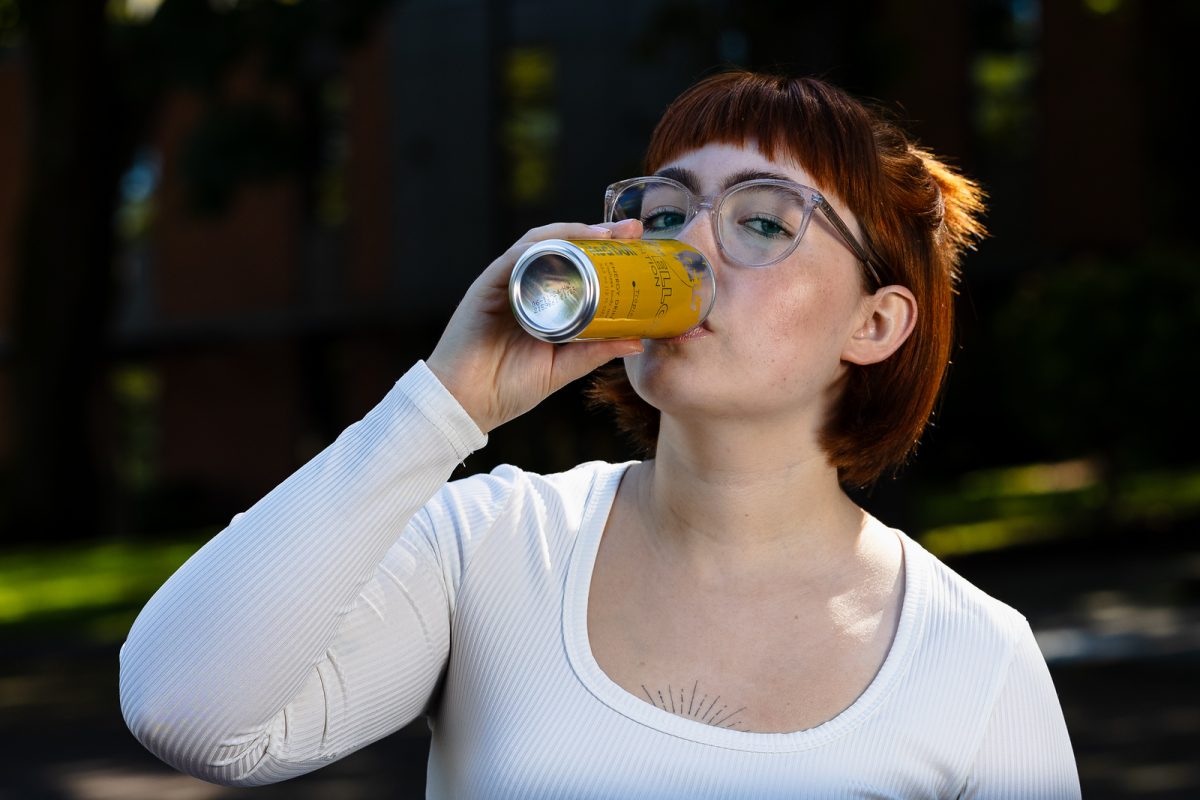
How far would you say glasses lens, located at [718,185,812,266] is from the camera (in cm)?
229

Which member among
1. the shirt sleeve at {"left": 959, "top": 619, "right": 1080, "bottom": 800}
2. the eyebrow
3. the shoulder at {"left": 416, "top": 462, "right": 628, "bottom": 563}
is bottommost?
the shirt sleeve at {"left": 959, "top": 619, "right": 1080, "bottom": 800}

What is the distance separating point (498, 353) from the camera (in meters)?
2.17

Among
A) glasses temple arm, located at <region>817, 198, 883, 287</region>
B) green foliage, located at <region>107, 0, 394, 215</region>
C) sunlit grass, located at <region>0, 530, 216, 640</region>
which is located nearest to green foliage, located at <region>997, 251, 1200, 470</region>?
green foliage, located at <region>107, 0, 394, 215</region>

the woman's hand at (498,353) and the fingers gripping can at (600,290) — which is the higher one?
A: the fingers gripping can at (600,290)

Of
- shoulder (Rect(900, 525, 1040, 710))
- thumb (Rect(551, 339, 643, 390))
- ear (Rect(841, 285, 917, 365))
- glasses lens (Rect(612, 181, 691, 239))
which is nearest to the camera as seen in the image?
thumb (Rect(551, 339, 643, 390))

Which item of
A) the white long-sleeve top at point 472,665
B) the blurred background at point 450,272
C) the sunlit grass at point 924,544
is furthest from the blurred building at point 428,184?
the white long-sleeve top at point 472,665

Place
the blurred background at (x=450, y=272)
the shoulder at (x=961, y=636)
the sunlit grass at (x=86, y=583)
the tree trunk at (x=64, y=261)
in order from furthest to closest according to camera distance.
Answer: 1. the tree trunk at (x=64, y=261)
2. the sunlit grass at (x=86, y=583)
3. the blurred background at (x=450, y=272)
4. the shoulder at (x=961, y=636)

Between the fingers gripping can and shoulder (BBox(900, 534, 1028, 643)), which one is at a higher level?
the fingers gripping can

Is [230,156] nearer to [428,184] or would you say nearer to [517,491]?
[428,184]

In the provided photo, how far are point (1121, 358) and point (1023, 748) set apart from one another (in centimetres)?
1115

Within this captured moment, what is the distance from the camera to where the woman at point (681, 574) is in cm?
205

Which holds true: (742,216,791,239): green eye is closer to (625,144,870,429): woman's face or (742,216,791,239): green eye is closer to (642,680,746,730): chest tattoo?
(625,144,870,429): woman's face

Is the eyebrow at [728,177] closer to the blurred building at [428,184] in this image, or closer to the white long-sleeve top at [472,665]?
the white long-sleeve top at [472,665]

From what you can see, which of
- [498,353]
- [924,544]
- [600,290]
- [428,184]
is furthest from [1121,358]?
[600,290]
